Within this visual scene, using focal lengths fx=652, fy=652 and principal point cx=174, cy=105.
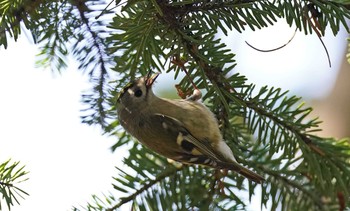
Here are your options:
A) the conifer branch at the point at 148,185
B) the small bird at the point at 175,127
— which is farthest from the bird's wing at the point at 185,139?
the conifer branch at the point at 148,185

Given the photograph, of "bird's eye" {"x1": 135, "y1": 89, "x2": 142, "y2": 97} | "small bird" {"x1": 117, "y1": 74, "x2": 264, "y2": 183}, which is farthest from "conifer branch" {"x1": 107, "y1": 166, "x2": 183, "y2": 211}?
"bird's eye" {"x1": 135, "y1": 89, "x2": 142, "y2": 97}

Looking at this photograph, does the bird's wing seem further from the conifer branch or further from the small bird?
the conifer branch

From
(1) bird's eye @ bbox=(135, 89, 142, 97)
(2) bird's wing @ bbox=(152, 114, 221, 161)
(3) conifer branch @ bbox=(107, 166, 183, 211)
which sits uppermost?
(1) bird's eye @ bbox=(135, 89, 142, 97)

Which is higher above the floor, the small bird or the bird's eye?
the bird's eye

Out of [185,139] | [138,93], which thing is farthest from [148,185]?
[138,93]

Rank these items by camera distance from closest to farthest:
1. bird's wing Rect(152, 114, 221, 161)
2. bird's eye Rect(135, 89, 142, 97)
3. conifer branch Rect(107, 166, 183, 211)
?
conifer branch Rect(107, 166, 183, 211) < bird's wing Rect(152, 114, 221, 161) < bird's eye Rect(135, 89, 142, 97)

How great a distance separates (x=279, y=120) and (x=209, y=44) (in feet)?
0.82

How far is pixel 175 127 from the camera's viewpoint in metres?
1.64

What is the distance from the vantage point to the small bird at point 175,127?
137 centimetres

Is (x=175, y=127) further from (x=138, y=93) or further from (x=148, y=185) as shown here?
(x=148, y=185)

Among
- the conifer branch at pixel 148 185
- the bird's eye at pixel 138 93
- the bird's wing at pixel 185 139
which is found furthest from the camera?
the bird's eye at pixel 138 93

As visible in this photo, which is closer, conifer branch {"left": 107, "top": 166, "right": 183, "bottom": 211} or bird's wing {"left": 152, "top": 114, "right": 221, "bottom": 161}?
conifer branch {"left": 107, "top": 166, "right": 183, "bottom": 211}

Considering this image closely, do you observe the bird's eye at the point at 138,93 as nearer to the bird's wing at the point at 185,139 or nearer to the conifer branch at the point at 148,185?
the bird's wing at the point at 185,139

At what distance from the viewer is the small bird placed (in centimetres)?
137
